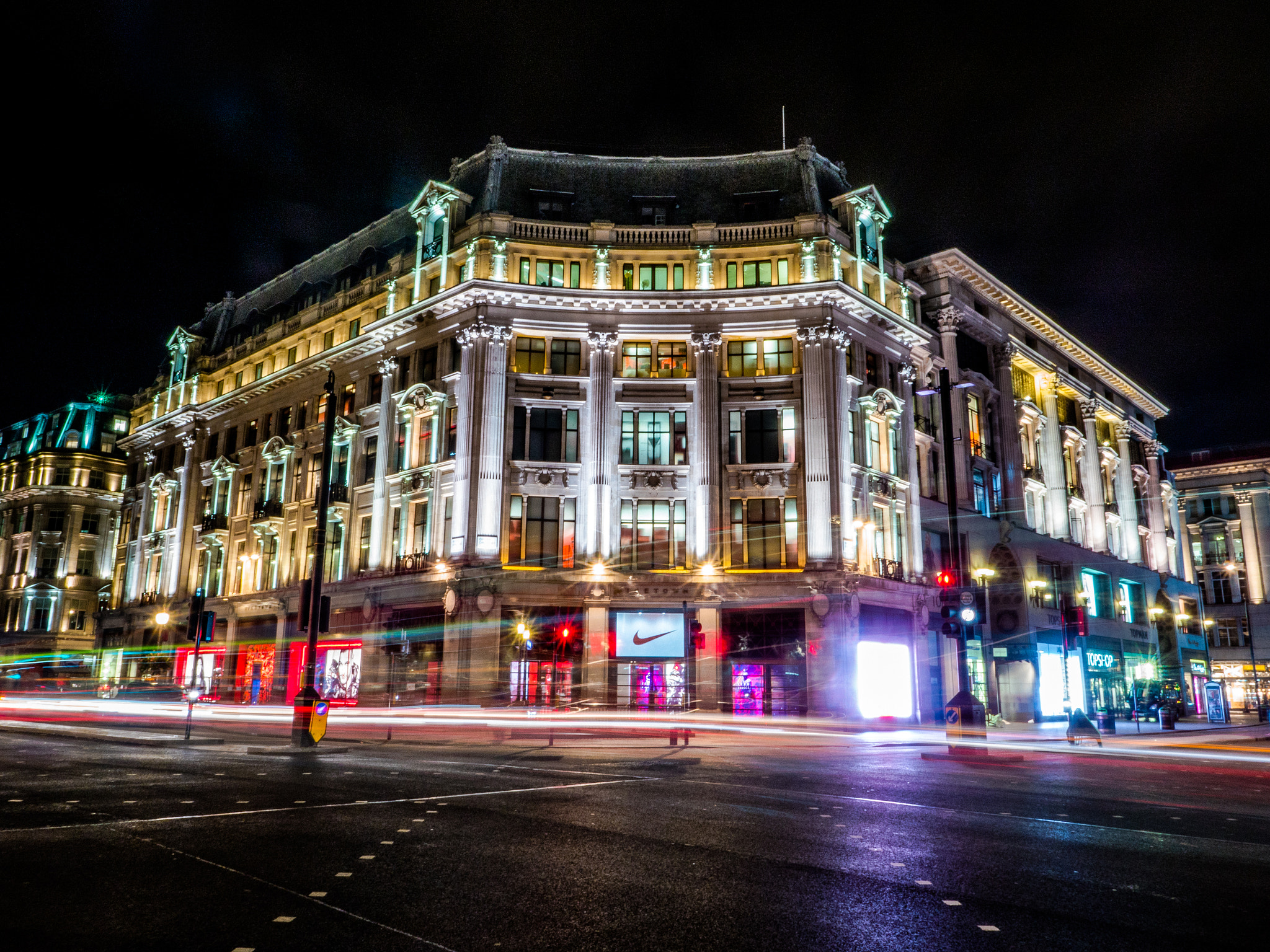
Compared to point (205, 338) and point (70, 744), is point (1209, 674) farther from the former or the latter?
point (205, 338)

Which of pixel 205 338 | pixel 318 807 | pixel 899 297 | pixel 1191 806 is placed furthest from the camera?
pixel 205 338

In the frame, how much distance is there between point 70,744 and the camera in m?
21.0

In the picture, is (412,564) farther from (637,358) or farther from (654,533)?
(637,358)

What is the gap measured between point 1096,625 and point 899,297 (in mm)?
24668

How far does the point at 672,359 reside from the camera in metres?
42.1

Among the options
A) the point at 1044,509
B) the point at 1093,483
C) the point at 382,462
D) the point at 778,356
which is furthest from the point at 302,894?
the point at 1093,483

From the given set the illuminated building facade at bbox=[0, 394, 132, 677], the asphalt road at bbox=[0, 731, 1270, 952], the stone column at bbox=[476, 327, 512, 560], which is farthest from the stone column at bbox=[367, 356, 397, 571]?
the illuminated building facade at bbox=[0, 394, 132, 677]

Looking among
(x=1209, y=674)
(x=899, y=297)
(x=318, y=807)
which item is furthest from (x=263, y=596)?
(x=1209, y=674)

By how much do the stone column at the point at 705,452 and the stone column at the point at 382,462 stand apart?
1503 cm

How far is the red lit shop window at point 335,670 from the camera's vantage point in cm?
4306

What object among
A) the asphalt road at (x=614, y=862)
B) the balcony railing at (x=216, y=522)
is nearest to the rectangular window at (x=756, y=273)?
the asphalt road at (x=614, y=862)

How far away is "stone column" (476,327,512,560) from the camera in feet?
128

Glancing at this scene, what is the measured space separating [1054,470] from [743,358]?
2650cm

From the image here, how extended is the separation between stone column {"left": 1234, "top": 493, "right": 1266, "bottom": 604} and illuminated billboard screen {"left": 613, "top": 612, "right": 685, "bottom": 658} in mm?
55885
